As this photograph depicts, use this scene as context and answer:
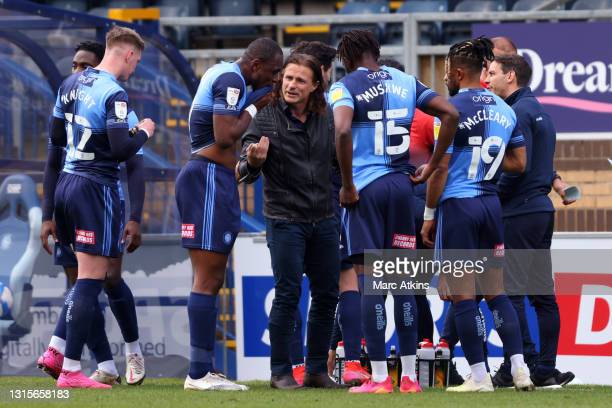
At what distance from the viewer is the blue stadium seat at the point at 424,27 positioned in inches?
507

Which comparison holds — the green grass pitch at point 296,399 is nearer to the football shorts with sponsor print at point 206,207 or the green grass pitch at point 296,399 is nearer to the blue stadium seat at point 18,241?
the football shorts with sponsor print at point 206,207

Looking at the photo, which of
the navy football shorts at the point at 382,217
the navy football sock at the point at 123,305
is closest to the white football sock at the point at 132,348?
the navy football sock at the point at 123,305

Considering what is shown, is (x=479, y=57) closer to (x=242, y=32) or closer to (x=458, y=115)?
(x=458, y=115)

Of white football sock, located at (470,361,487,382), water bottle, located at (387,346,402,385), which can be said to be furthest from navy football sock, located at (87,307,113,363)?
white football sock, located at (470,361,487,382)

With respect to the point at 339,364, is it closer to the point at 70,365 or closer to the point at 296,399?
the point at 296,399

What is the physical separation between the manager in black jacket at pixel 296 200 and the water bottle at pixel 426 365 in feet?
3.38

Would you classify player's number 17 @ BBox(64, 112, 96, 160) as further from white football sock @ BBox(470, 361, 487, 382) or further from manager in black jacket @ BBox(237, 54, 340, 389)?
white football sock @ BBox(470, 361, 487, 382)

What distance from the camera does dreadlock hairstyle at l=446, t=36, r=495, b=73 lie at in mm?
7469

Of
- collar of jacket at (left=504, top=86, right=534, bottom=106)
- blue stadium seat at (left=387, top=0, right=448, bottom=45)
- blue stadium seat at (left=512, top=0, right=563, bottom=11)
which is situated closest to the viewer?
collar of jacket at (left=504, top=86, right=534, bottom=106)

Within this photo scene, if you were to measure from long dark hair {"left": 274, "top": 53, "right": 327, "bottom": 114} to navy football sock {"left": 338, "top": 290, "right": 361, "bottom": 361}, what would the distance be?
108cm

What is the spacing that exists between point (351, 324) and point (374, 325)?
0.37 m

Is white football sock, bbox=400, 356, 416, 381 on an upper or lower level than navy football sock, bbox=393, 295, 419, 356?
lower

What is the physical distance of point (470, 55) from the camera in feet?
24.5

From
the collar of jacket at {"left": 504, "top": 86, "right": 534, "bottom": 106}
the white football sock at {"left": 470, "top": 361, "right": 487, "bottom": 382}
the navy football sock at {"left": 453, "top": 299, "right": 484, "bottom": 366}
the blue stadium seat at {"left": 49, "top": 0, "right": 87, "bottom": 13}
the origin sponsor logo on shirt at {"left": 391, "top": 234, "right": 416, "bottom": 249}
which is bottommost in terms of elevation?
the white football sock at {"left": 470, "top": 361, "right": 487, "bottom": 382}
